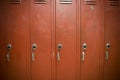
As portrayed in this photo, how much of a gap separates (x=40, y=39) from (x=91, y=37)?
0.96 metres

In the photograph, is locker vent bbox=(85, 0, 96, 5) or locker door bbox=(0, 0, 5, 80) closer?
locker door bbox=(0, 0, 5, 80)

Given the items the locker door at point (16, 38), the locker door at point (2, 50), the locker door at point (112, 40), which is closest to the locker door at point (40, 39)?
the locker door at point (16, 38)

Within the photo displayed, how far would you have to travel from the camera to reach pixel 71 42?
Answer: 3.54 metres

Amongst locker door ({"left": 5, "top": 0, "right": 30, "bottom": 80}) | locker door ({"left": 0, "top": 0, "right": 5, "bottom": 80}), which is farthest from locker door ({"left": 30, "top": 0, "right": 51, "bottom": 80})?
locker door ({"left": 0, "top": 0, "right": 5, "bottom": 80})

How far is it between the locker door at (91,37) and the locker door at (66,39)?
0.17 metres

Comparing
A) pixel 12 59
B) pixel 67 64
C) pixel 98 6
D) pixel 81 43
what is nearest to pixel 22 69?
pixel 12 59

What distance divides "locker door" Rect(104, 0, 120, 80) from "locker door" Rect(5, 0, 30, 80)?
1508 mm

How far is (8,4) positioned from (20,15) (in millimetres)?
286

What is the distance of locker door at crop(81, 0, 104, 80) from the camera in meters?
3.56

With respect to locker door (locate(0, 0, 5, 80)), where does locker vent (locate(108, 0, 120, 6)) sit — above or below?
above

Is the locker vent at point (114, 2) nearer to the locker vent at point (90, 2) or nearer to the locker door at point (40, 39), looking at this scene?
the locker vent at point (90, 2)

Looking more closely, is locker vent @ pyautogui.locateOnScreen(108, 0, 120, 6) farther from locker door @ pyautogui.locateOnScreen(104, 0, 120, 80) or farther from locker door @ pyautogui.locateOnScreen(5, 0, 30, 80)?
locker door @ pyautogui.locateOnScreen(5, 0, 30, 80)

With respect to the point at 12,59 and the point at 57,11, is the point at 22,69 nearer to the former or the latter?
the point at 12,59

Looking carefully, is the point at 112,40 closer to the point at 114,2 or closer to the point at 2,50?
the point at 114,2
